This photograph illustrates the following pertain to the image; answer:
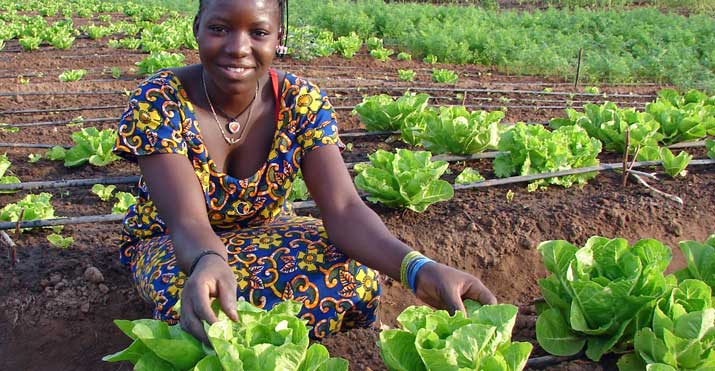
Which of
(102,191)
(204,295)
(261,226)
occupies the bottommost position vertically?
(102,191)

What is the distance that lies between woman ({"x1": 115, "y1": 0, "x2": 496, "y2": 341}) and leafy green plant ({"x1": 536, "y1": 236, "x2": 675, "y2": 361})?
54 cm

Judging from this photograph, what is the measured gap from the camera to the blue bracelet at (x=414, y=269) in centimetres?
216

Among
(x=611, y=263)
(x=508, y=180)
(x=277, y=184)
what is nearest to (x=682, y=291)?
(x=611, y=263)

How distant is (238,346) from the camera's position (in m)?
1.79

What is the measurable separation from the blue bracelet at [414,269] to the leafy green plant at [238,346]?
38 centimetres

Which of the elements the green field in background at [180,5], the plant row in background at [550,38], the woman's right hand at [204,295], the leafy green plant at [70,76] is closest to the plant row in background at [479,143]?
the woman's right hand at [204,295]

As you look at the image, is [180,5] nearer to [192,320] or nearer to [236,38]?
[236,38]

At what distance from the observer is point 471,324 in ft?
6.17

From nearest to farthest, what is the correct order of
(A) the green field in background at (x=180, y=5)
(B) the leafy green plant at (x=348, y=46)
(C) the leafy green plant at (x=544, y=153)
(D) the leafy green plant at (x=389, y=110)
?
1. (C) the leafy green plant at (x=544, y=153)
2. (D) the leafy green plant at (x=389, y=110)
3. (B) the leafy green plant at (x=348, y=46)
4. (A) the green field in background at (x=180, y=5)

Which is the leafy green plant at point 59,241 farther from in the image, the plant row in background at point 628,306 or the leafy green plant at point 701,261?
the leafy green plant at point 701,261

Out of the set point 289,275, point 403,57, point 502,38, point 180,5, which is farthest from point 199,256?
point 180,5

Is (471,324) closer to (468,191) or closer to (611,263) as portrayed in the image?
(611,263)

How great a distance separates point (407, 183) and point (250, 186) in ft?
4.52

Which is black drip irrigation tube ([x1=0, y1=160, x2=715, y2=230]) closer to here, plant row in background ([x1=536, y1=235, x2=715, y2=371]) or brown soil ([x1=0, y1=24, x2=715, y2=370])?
brown soil ([x1=0, y1=24, x2=715, y2=370])
